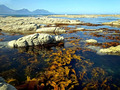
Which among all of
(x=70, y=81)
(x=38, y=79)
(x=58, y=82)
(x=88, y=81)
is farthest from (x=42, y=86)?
(x=88, y=81)

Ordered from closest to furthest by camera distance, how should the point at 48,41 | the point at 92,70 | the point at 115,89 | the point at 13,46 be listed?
the point at 115,89 < the point at 92,70 < the point at 13,46 < the point at 48,41

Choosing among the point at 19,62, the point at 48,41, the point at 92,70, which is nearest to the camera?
the point at 92,70

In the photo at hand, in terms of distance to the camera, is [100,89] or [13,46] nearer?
[100,89]

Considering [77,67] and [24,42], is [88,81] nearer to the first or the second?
[77,67]

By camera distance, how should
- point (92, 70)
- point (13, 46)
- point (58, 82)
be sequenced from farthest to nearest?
point (13, 46)
point (92, 70)
point (58, 82)

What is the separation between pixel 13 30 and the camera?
82.7ft

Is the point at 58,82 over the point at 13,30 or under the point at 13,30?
under

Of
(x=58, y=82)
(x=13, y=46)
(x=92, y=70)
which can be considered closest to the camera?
(x=58, y=82)

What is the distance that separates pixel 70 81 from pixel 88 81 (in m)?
1.37

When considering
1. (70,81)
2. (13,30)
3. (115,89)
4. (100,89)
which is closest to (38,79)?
(70,81)

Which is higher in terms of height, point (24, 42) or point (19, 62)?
point (24, 42)

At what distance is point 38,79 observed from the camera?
20.9ft

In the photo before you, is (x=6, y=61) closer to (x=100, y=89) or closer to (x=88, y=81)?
(x=88, y=81)

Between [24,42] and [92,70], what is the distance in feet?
34.0
